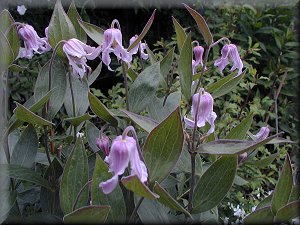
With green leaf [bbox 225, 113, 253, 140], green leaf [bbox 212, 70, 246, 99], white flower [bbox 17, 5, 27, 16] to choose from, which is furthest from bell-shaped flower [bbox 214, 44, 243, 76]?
white flower [bbox 17, 5, 27, 16]

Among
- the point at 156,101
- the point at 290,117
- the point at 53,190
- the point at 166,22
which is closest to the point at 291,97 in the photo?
the point at 290,117

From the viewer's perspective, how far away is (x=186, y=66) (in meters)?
0.92

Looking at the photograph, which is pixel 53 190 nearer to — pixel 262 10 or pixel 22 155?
pixel 22 155

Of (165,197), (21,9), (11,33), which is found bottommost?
(21,9)

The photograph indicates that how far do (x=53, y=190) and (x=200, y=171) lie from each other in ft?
0.90

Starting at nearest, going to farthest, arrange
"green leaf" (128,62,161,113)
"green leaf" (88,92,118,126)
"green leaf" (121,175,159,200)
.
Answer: "green leaf" (121,175,159,200) < "green leaf" (88,92,118,126) < "green leaf" (128,62,161,113)

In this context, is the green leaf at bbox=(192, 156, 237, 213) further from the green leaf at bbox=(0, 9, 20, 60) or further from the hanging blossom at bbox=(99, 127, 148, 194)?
the green leaf at bbox=(0, 9, 20, 60)

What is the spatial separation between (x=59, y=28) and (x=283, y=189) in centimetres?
50

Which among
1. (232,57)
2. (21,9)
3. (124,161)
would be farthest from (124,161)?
(21,9)

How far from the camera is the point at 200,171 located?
0.92m

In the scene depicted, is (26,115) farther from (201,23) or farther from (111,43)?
(201,23)

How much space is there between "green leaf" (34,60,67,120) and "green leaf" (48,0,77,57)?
2.0 inches

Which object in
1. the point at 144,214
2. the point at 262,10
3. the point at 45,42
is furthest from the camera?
the point at 262,10

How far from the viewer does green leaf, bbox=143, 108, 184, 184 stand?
0.72 metres
